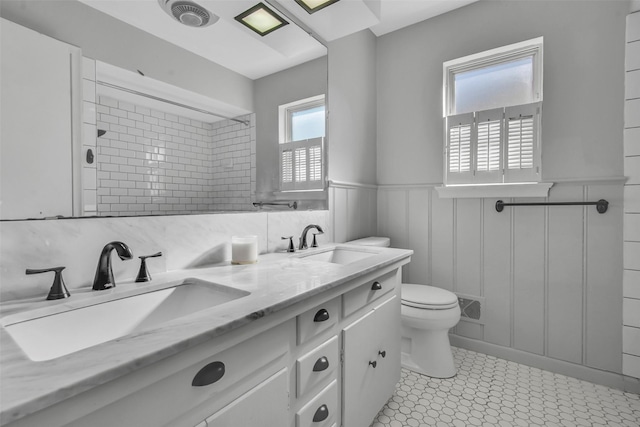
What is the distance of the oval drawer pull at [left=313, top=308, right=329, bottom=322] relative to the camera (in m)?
0.99

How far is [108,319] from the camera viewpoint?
2.70 ft

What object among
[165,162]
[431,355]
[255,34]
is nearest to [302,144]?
[255,34]

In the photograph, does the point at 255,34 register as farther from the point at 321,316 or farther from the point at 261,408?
the point at 261,408

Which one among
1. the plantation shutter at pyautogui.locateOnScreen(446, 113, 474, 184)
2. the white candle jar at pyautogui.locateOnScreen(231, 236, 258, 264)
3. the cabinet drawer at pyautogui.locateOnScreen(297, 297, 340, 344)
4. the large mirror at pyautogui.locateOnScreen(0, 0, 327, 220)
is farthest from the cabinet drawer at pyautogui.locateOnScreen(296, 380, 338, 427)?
the plantation shutter at pyautogui.locateOnScreen(446, 113, 474, 184)

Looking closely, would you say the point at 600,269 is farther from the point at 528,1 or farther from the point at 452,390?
the point at 528,1

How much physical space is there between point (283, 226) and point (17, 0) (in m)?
1.26

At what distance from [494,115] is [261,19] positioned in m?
1.67

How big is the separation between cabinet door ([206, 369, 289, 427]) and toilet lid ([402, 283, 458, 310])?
126cm

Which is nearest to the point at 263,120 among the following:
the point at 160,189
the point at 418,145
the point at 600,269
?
the point at 160,189

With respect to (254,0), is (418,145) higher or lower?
lower

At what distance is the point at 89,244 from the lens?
3.08ft

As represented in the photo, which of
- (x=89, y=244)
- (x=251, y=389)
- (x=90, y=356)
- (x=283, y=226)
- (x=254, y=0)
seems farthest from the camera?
(x=283, y=226)

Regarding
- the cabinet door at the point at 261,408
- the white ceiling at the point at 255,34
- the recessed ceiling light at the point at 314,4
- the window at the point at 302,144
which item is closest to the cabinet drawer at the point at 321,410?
the cabinet door at the point at 261,408

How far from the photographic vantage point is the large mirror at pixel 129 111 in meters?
0.79
